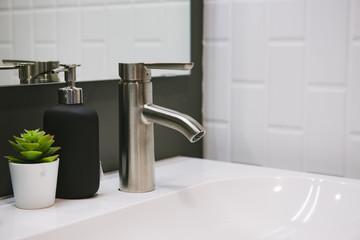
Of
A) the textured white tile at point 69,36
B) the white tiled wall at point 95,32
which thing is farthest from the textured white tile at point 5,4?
the textured white tile at point 69,36

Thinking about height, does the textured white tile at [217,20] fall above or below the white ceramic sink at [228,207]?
above

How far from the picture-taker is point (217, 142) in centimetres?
123

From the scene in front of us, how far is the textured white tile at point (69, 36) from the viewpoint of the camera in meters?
0.89

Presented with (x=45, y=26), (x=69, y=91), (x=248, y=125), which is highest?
(x=45, y=26)

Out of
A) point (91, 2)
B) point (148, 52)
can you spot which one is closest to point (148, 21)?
point (148, 52)

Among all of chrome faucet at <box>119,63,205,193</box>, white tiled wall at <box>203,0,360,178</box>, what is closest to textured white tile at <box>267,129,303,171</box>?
white tiled wall at <box>203,0,360,178</box>

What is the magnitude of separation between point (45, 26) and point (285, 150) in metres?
0.56

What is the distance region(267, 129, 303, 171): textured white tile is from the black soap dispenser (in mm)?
457

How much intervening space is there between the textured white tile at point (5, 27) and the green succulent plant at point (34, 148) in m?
0.16

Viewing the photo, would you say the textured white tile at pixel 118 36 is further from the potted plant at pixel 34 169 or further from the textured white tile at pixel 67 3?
the potted plant at pixel 34 169

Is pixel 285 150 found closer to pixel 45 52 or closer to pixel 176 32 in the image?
pixel 176 32

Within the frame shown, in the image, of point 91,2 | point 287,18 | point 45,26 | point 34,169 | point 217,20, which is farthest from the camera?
point 217,20

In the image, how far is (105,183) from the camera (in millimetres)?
937

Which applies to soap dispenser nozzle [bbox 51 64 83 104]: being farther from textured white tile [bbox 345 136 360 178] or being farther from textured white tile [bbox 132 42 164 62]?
textured white tile [bbox 345 136 360 178]
